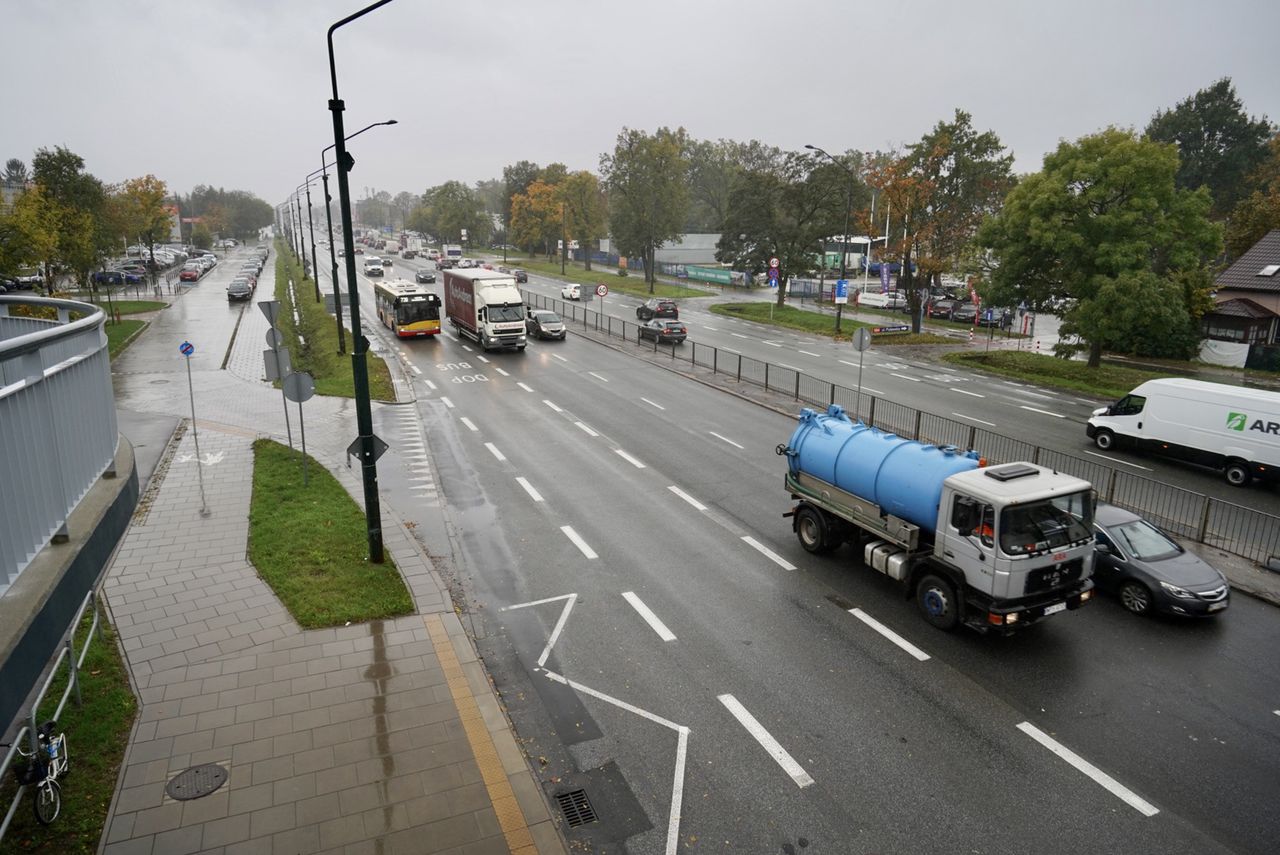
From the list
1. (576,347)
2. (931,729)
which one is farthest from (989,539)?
(576,347)

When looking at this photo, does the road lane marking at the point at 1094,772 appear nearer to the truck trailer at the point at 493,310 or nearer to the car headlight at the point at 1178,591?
the car headlight at the point at 1178,591

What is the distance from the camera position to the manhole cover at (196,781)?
7.38 metres

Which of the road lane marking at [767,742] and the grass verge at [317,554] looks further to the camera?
the grass verge at [317,554]

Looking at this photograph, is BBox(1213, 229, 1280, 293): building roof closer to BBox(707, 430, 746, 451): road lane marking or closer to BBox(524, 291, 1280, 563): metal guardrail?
BBox(524, 291, 1280, 563): metal guardrail

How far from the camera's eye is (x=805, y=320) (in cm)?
4956

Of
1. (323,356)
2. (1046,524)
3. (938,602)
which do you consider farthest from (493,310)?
(1046,524)

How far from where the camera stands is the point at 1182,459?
1938 cm

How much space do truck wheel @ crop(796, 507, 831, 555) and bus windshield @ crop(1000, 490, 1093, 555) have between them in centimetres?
358

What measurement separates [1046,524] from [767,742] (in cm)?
493

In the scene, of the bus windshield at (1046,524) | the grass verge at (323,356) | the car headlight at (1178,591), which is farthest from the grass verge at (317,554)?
the car headlight at (1178,591)

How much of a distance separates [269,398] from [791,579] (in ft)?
64.6

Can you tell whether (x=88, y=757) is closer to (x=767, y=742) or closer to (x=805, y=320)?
(x=767, y=742)

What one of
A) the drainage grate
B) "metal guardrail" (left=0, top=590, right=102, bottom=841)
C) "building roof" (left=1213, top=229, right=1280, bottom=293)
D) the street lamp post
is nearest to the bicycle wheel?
"metal guardrail" (left=0, top=590, right=102, bottom=841)

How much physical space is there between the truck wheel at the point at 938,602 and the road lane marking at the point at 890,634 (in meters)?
0.64
